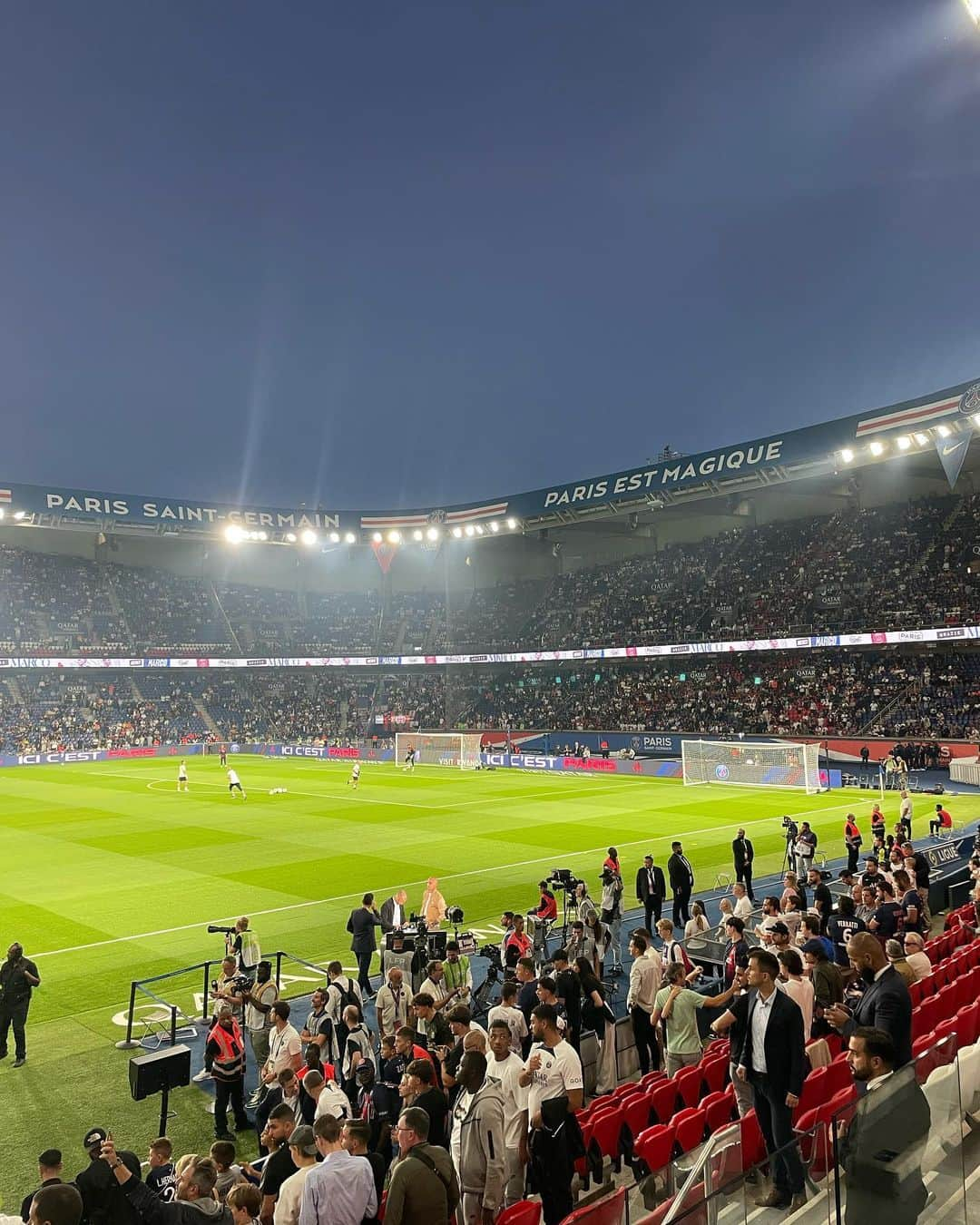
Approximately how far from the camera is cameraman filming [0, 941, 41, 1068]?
11562 millimetres

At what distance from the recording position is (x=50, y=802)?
123ft

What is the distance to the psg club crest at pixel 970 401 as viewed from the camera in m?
37.2

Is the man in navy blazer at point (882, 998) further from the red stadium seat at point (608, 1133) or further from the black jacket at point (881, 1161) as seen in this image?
the red stadium seat at point (608, 1133)

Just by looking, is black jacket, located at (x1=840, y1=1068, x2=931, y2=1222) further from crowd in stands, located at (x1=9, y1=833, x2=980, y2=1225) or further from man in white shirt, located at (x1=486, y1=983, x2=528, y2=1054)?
man in white shirt, located at (x1=486, y1=983, x2=528, y2=1054)

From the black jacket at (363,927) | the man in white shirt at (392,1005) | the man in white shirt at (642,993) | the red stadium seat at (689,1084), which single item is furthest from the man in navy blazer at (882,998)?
the black jacket at (363,927)

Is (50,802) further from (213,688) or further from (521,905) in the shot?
(213,688)

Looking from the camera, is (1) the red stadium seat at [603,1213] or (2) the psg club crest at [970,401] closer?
(1) the red stadium seat at [603,1213]

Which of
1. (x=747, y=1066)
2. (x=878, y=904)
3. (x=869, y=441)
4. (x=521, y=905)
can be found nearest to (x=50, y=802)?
(x=521, y=905)

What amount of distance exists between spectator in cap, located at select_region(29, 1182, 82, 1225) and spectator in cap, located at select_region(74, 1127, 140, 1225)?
1211mm

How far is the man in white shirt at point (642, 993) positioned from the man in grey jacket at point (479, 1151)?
13.8 ft

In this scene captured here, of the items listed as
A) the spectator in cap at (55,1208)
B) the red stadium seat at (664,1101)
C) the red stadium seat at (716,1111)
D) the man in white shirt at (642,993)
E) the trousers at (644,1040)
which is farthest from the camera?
the trousers at (644,1040)

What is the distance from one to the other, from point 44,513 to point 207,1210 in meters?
64.7

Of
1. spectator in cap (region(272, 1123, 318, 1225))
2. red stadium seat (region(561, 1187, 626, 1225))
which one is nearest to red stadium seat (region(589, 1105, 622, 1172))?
red stadium seat (region(561, 1187, 626, 1225))

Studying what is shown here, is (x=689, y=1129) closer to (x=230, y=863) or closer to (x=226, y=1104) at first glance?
(x=226, y=1104)
